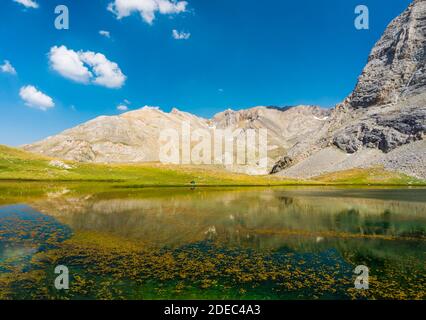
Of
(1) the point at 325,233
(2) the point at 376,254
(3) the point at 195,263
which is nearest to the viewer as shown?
(3) the point at 195,263

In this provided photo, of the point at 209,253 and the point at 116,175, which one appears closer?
the point at 209,253

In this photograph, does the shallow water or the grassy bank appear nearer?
the shallow water

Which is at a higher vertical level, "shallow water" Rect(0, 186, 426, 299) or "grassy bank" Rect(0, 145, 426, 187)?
"grassy bank" Rect(0, 145, 426, 187)

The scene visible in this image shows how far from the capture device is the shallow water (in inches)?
816

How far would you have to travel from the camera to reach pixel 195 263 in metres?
26.2

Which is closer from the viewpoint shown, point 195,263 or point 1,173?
point 195,263

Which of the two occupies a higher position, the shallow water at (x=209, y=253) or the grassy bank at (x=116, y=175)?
the grassy bank at (x=116, y=175)

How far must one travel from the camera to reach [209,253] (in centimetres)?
2938

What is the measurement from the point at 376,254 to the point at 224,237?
49.6ft

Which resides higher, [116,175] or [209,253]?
[116,175]

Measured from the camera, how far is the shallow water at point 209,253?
20734 millimetres

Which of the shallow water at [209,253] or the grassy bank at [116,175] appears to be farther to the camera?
the grassy bank at [116,175]
